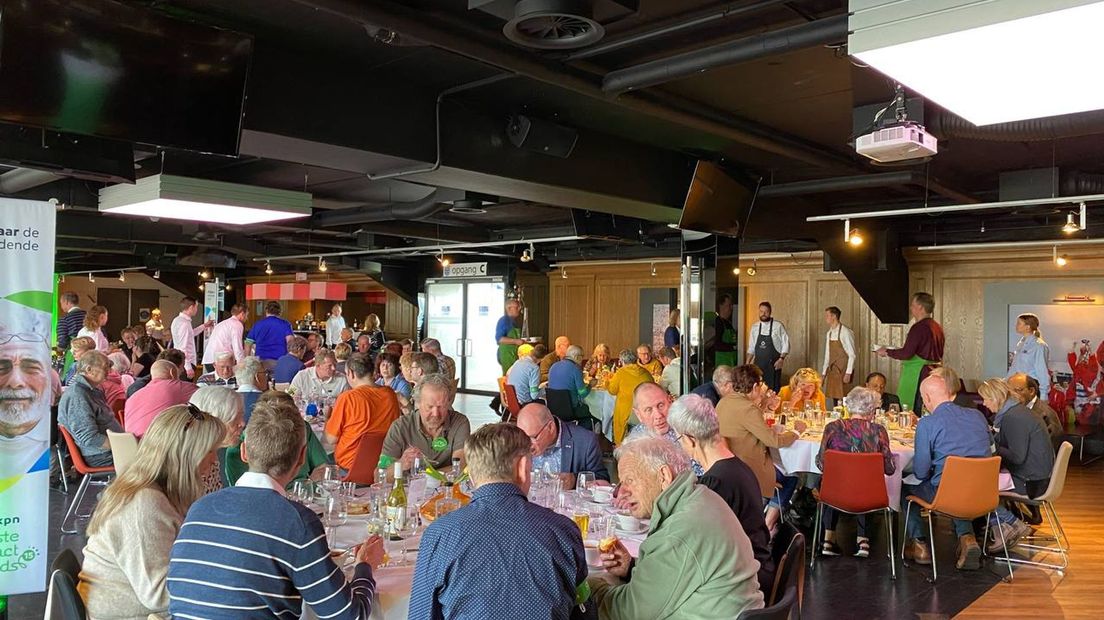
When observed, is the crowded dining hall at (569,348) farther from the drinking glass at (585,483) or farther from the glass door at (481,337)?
the glass door at (481,337)

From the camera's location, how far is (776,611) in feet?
7.95

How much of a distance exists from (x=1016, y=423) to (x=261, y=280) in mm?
23810

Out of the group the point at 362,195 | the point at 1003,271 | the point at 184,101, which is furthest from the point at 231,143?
the point at 1003,271

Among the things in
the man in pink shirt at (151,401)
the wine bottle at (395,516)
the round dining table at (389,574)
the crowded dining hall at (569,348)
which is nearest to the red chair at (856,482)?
the crowded dining hall at (569,348)

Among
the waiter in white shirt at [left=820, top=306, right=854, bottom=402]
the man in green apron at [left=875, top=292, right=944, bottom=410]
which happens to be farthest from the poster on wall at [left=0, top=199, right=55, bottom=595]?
the waiter in white shirt at [left=820, top=306, right=854, bottom=402]

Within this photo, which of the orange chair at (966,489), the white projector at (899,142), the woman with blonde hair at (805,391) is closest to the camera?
the white projector at (899,142)

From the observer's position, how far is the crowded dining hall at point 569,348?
2389 millimetres

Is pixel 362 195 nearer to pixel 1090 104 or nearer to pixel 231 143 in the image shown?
pixel 231 143

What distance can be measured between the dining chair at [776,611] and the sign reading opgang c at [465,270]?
14728 millimetres

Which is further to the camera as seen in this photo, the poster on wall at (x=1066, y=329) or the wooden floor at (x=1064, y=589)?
the poster on wall at (x=1066, y=329)

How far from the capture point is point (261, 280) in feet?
84.9

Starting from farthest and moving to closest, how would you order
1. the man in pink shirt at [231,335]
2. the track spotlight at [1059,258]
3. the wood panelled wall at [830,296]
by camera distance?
the wood panelled wall at [830,296] < the man in pink shirt at [231,335] < the track spotlight at [1059,258]

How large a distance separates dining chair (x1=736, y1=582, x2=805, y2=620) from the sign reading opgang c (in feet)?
48.3

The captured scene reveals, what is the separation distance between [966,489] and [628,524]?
3097 millimetres
